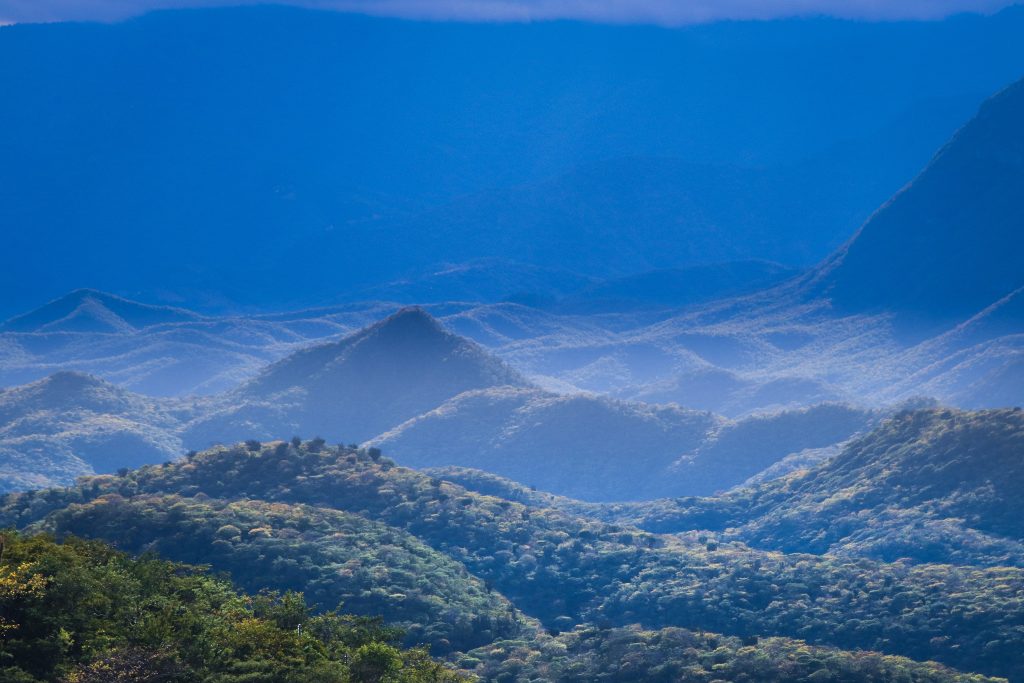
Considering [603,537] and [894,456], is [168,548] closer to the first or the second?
[603,537]

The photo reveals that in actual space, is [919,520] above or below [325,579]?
above

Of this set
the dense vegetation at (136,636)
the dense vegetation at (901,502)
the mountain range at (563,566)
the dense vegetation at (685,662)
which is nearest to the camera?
the dense vegetation at (136,636)

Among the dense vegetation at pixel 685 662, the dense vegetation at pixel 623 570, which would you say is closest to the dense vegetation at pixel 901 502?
the dense vegetation at pixel 623 570

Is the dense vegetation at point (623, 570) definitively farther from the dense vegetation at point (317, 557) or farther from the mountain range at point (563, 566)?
the dense vegetation at point (317, 557)

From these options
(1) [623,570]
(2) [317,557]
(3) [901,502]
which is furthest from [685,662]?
(3) [901,502]

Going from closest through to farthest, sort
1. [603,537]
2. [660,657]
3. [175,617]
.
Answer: [175,617]
[660,657]
[603,537]

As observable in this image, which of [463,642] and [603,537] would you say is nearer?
[463,642]

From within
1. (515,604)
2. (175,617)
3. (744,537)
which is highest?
(744,537)

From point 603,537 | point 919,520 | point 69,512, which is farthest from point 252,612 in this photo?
point 919,520
